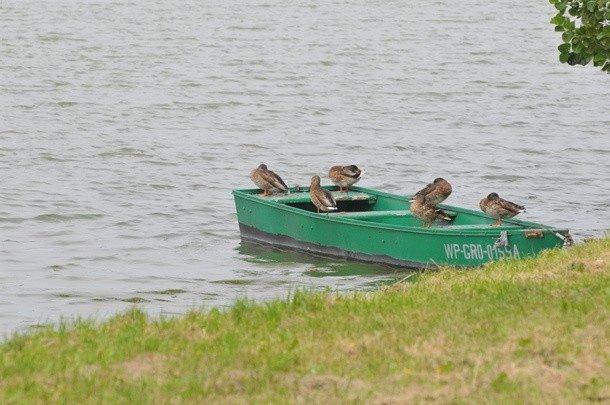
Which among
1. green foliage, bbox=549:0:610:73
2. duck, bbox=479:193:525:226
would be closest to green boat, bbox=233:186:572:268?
duck, bbox=479:193:525:226

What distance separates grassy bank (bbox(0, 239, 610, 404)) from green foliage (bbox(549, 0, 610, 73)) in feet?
23.1

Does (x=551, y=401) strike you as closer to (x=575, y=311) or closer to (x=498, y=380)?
(x=498, y=380)

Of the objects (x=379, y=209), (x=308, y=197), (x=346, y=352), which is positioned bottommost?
(x=379, y=209)

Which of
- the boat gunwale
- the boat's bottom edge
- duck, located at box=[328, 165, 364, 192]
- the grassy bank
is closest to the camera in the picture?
the grassy bank

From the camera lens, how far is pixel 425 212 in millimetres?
19859

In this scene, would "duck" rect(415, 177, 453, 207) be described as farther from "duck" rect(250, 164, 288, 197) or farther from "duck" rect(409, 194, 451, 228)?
"duck" rect(250, 164, 288, 197)

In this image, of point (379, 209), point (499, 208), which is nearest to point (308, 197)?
point (379, 209)

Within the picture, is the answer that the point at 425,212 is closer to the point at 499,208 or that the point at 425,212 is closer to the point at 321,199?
the point at 499,208

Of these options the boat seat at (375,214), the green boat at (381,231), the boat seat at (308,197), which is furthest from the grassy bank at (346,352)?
the boat seat at (308,197)

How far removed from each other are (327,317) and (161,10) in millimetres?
49454

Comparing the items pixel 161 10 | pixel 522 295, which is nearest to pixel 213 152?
pixel 522 295

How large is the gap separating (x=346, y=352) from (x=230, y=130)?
85.1ft

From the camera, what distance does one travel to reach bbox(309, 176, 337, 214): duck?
20.8 metres

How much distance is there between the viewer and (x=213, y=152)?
3253cm
